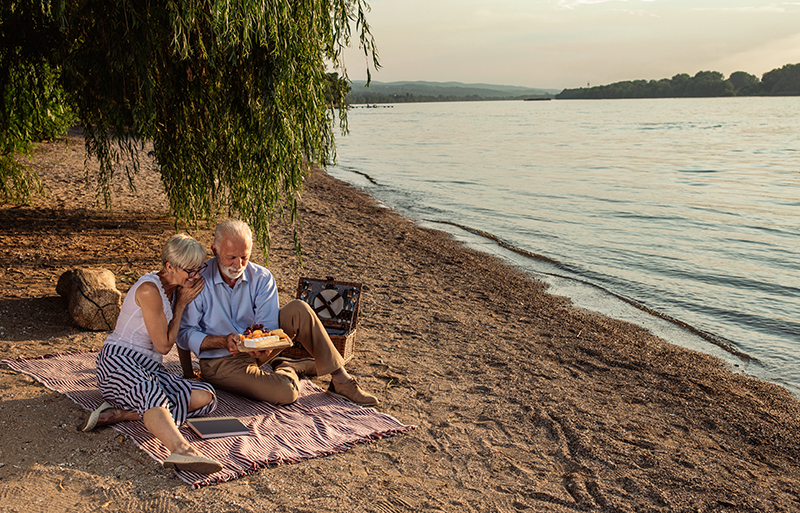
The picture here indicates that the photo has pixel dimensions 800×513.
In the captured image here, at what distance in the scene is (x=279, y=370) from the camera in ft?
14.9

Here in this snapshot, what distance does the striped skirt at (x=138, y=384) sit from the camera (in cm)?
364

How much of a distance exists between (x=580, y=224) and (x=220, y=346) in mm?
13269

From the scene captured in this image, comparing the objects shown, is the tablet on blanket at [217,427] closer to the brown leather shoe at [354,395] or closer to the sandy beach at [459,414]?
the sandy beach at [459,414]

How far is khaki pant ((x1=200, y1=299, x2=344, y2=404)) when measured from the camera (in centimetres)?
431

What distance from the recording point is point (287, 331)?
4.46 metres

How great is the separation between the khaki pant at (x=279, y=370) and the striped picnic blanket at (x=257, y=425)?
101 millimetres

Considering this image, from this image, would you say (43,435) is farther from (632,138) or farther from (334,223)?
(632,138)

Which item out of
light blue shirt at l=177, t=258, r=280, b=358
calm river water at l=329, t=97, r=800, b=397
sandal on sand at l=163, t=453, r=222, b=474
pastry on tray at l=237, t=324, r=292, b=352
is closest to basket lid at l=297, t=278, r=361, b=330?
light blue shirt at l=177, t=258, r=280, b=358

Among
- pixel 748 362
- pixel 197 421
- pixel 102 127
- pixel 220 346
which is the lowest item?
pixel 748 362

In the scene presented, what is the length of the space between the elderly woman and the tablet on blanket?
0.10 metres

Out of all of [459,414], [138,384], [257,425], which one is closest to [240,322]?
[257,425]

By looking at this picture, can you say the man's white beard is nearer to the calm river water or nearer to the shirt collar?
the shirt collar

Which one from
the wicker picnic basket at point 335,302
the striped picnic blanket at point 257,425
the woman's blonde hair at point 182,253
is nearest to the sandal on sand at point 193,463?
the striped picnic blanket at point 257,425

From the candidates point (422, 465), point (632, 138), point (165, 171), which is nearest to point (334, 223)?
point (165, 171)
